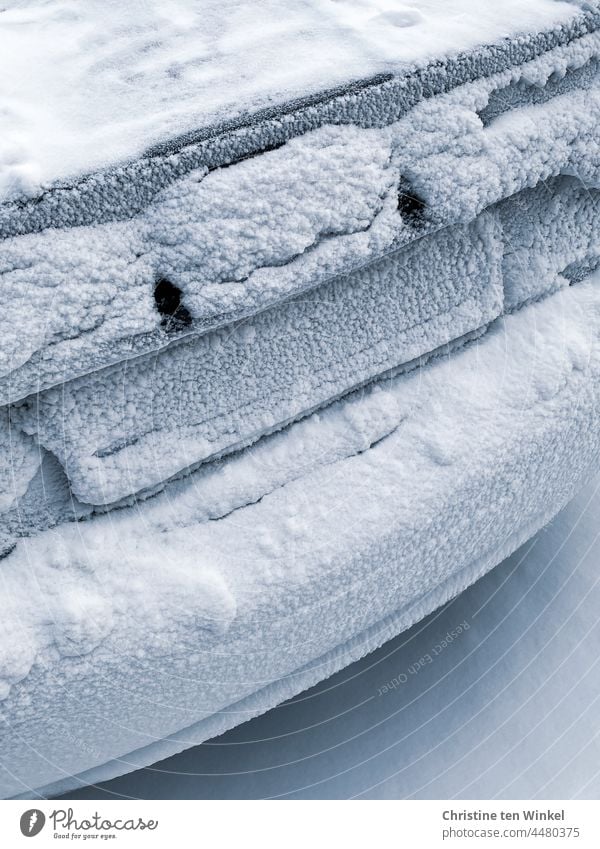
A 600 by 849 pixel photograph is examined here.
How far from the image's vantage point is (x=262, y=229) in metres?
0.67

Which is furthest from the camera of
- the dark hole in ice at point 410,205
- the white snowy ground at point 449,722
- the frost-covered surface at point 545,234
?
the white snowy ground at point 449,722

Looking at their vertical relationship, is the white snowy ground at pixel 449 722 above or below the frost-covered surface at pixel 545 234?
below

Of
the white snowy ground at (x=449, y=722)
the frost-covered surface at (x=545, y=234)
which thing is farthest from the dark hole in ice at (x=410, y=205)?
the white snowy ground at (x=449, y=722)

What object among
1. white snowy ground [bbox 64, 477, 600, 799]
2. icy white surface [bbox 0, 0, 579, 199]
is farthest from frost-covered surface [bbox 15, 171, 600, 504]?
white snowy ground [bbox 64, 477, 600, 799]

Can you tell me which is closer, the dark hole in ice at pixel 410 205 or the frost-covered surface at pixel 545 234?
the dark hole in ice at pixel 410 205

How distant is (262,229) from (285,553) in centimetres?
25

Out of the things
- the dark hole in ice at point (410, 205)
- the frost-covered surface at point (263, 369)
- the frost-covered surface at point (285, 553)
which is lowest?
the frost-covered surface at point (285, 553)

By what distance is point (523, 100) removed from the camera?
0.80 metres

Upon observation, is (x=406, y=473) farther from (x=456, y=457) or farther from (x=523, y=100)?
(x=523, y=100)

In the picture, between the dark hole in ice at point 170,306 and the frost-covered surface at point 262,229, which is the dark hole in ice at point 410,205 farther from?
the dark hole in ice at point 170,306

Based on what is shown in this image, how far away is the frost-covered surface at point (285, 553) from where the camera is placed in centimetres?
71

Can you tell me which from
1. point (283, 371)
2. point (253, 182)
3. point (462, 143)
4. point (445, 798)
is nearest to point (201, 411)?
point (283, 371)

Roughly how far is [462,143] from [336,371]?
20 centimetres

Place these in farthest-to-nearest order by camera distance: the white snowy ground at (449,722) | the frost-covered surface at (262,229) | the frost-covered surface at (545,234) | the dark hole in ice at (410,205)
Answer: the white snowy ground at (449,722), the frost-covered surface at (545,234), the dark hole in ice at (410,205), the frost-covered surface at (262,229)
